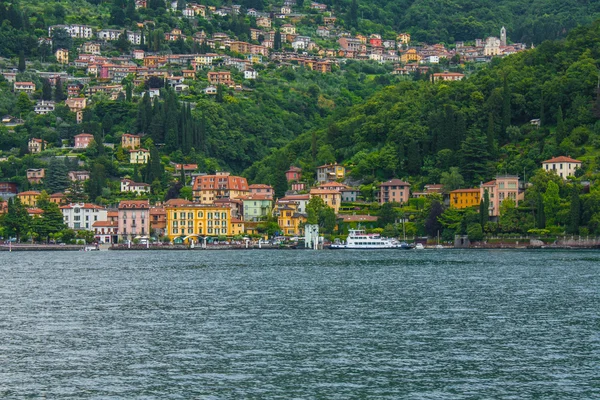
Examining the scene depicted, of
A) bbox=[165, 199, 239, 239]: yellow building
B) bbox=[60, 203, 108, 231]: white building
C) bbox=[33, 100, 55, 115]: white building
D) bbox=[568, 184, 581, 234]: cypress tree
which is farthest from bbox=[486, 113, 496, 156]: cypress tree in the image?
bbox=[33, 100, 55, 115]: white building

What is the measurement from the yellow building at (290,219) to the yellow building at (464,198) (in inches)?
661

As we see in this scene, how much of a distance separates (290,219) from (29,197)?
33643mm

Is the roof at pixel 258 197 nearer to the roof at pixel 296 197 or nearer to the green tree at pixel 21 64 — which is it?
the roof at pixel 296 197

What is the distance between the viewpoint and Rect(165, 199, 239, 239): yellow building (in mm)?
124812

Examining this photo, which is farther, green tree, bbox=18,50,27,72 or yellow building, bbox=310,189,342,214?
green tree, bbox=18,50,27,72

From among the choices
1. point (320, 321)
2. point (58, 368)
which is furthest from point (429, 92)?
point (58, 368)

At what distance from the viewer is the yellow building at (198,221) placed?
124812mm

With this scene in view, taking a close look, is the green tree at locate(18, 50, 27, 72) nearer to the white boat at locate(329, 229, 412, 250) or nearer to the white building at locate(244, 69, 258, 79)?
the white building at locate(244, 69, 258, 79)

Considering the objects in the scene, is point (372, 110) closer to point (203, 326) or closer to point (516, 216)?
point (516, 216)

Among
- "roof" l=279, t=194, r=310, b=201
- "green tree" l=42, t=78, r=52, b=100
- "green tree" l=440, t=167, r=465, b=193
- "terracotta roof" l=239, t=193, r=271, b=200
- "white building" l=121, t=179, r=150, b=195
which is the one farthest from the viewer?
"green tree" l=42, t=78, r=52, b=100

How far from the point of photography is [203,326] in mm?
45594

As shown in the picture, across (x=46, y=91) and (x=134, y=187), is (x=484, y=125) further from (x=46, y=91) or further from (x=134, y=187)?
(x=46, y=91)

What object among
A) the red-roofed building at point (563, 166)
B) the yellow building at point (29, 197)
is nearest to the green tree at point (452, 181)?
the red-roofed building at point (563, 166)

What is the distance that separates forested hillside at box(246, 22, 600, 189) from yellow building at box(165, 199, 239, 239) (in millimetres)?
13453
